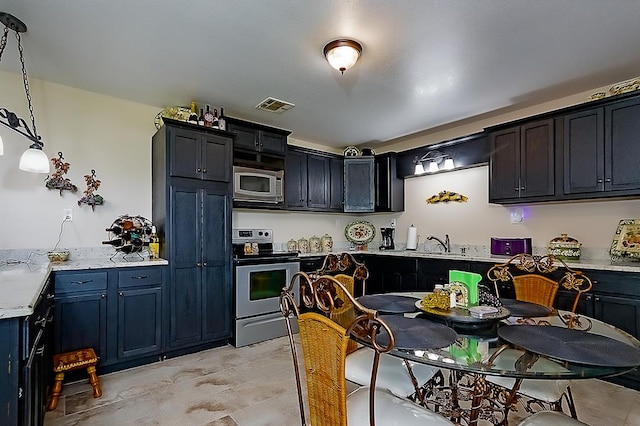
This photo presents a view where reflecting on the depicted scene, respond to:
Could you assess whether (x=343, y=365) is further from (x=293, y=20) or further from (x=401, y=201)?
(x=401, y=201)

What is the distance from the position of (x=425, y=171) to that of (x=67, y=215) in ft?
13.4

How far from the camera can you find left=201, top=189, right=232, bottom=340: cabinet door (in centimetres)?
344

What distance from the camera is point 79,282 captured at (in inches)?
106

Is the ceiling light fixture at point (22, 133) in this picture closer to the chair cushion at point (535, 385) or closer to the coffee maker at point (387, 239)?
the chair cushion at point (535, 385)

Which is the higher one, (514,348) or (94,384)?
(514,348)

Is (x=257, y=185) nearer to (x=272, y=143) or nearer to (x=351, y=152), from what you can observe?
(x=272, y=143)

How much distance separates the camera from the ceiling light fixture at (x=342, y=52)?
2.38 m

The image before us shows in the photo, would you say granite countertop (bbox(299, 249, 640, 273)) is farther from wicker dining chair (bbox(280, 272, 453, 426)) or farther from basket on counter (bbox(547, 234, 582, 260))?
wicker dining chair (bbox(280, 272, 453, 426))

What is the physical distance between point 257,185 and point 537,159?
3.02 m

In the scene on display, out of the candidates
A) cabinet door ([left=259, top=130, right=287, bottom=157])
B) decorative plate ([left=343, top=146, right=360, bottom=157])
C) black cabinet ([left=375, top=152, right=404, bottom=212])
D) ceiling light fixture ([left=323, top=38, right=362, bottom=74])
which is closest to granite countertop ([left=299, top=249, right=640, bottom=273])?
black cabinet ([left=375, top=152, right=404, bottom=212])

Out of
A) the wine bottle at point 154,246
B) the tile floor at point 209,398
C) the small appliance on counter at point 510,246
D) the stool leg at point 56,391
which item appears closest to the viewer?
the tile floor at point 209,398

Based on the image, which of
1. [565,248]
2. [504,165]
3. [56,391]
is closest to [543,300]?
[565,248]

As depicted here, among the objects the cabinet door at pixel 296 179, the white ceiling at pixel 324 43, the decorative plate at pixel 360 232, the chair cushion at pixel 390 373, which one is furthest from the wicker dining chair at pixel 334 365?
the decorative plate at pixel 360 232

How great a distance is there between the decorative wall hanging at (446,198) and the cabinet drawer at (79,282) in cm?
386
